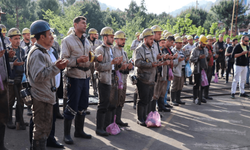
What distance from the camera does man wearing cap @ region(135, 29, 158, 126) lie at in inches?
242

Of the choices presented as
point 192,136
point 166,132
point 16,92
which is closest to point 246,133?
point 192,136

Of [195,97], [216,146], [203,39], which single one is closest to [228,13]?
[203,39]

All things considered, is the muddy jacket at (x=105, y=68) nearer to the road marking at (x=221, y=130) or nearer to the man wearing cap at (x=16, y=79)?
the man wearing cap at (x=16, y=79)

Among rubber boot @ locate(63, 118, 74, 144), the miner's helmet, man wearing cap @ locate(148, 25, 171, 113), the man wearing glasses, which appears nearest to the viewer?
the miner's helmet

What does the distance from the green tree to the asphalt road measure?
1695 inches

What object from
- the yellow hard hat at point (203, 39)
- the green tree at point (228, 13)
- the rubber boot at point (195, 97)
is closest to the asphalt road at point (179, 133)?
the rubber boot at point (195, 97)

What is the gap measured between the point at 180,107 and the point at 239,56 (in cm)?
341

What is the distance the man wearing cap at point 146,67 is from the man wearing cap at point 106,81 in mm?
652

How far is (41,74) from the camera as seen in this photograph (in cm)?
349

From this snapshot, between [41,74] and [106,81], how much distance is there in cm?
204

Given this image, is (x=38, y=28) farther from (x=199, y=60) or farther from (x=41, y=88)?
(x=199, y=60)

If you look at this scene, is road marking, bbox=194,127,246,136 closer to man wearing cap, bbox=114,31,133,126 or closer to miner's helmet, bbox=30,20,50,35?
man wearing cap, bbox=114,31,133,126

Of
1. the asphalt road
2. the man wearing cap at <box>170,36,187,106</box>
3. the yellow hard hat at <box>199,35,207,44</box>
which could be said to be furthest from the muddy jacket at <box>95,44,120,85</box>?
the yellow hard hat at <box>199,35,207,44</box>

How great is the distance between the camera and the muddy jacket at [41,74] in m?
3.50
